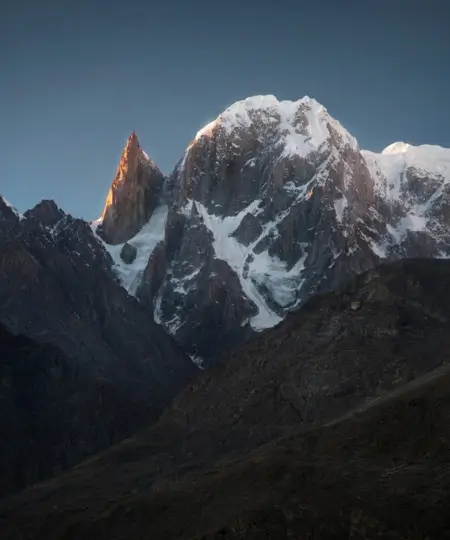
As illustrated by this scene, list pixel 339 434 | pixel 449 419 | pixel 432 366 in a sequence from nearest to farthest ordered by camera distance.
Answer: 1. pixel 449 419
2. pixel 339 434
3. pixel 432 366

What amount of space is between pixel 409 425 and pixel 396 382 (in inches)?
2462

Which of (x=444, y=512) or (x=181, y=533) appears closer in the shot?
(x=444, y=512)

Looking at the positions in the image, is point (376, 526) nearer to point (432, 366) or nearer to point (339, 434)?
point (339, 434)

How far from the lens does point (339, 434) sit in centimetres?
14488

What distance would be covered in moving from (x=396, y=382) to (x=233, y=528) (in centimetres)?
9087

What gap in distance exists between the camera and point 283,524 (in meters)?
115

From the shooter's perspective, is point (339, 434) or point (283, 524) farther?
point (339, 434)

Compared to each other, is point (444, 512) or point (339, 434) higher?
point (339, 434)

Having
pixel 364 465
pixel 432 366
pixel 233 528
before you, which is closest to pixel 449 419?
pixel 364 465

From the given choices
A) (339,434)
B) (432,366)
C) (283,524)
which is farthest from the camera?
(432,366)

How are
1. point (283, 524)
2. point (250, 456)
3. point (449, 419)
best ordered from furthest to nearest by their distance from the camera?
point (250, 456) → point (449, 419) → point (283, 524)

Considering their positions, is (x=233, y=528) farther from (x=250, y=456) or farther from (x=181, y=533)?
(x=250, y=456)

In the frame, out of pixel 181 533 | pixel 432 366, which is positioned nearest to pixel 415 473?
pixel 181 533

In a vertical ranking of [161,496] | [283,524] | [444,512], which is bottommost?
[444,512]
